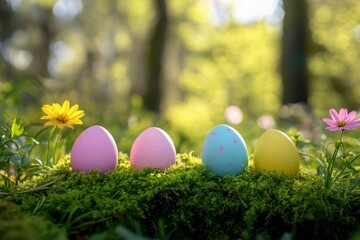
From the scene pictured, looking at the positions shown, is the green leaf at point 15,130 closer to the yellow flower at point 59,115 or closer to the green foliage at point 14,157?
the green foliage at point 14,157

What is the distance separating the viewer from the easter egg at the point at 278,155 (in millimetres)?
2049

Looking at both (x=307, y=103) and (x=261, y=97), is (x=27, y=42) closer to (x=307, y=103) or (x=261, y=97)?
(x=261, y=97)

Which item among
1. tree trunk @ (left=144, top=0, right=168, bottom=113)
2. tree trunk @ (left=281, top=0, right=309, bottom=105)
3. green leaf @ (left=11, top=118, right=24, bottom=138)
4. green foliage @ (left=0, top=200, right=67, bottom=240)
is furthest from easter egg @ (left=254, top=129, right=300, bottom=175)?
tree trunk @ (left=144, top=0, right=168, bottom=113)

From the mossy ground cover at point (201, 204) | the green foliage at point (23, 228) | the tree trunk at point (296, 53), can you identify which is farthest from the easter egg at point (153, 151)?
the tree trunk at point (296, 53)

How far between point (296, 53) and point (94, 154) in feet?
24.5

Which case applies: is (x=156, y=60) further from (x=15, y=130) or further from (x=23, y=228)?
(x=23, y=228)

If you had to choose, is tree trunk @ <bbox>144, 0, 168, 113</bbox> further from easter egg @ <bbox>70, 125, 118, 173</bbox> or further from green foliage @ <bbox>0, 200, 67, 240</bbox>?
green foliage @ <bbox>0, 200, 67, 240</bbox>

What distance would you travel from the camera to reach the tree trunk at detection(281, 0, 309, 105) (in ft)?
28.9

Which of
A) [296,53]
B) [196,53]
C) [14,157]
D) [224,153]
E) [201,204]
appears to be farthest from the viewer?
[196,53]

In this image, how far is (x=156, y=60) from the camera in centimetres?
1075

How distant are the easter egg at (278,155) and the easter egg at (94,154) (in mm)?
710

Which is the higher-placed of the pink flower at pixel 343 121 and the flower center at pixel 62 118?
the pink flower at pixel 343 121

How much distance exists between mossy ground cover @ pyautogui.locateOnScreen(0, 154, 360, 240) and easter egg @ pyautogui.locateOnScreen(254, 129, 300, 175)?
0.26 ft

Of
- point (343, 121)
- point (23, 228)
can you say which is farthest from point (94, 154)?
point (343, 121)
